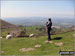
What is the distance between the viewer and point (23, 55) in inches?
798

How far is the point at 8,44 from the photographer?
27.0 meters

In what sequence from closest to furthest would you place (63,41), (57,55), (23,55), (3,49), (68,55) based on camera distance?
(68,55) → (57,55) → (23,55) → (3,49) → (63,41)

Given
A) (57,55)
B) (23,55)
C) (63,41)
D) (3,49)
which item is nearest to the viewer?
(57,55)

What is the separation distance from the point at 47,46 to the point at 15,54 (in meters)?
6.47

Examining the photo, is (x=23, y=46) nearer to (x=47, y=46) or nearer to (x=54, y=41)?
(x=47, y=46)

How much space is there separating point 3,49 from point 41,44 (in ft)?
24.4

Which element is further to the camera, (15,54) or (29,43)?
(29,43)

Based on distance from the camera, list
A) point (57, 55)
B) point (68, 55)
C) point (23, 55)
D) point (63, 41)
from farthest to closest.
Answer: point (63, 41) → point (23, 55) → point (57, 55) → point (68, 55)

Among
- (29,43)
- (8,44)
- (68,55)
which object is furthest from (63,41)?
(8,44)

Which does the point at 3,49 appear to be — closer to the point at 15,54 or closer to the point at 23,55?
the point at 15,54

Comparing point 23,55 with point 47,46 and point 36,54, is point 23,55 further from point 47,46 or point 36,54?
point 47,46

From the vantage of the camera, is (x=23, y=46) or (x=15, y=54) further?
(x=23, y=46)

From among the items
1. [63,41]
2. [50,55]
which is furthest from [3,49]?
[63,41]

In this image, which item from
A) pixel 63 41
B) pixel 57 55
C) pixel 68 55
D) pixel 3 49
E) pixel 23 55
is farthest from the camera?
pixel 63 41
